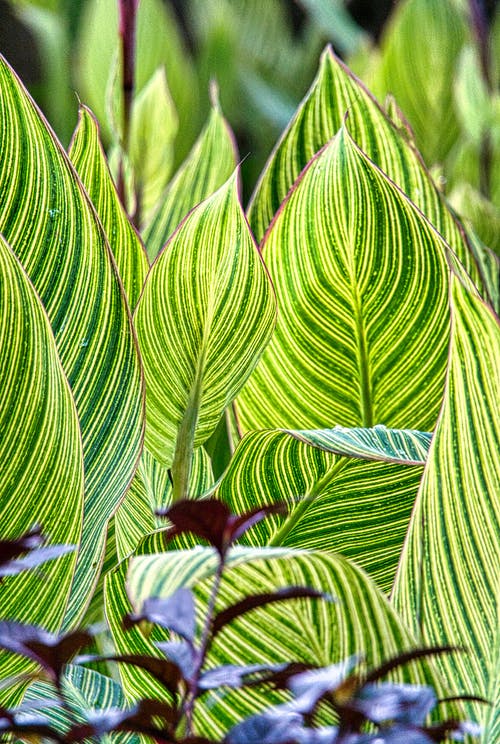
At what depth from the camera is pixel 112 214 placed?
0.62 m

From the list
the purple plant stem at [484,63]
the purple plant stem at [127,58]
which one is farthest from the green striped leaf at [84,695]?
the purple plant stem at [484,63]

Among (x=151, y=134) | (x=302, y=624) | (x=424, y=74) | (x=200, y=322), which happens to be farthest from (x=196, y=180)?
(x=424, y=74)

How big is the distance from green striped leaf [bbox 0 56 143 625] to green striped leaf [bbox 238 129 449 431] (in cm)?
17

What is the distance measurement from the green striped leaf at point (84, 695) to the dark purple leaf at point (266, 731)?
0.65ft

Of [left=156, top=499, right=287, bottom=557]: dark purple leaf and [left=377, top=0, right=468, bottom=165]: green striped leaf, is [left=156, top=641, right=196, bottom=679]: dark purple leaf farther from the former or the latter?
[left=377, top=0, right=468, bottom=165]: green striped leaf

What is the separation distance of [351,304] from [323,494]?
0.15m

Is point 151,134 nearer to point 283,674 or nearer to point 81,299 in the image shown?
point 81,299

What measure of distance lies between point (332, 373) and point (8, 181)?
0.90ft

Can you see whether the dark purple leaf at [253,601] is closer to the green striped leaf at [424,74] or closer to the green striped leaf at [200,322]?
the green striped leaf at [200,322]

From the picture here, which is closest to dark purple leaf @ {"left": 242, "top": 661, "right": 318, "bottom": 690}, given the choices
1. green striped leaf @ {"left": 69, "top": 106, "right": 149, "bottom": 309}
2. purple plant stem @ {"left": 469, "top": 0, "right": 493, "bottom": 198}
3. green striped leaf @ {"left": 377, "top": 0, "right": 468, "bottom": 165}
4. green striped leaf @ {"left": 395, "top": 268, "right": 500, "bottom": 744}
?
green striped leaf @ {"left": 395, "top": 268, "right": 500, "bottom": 744}

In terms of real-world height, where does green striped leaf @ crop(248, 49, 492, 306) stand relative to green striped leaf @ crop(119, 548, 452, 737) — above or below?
above

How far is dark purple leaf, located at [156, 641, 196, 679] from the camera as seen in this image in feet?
0.98

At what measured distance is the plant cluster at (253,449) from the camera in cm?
32

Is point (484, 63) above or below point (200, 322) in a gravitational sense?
above
